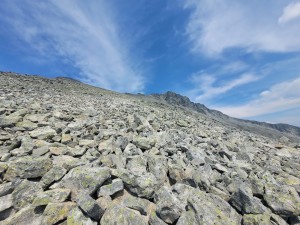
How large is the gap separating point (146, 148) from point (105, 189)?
4.68m

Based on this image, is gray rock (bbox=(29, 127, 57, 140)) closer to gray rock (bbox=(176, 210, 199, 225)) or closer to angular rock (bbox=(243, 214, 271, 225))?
gray rock (bbox=(176, 210, 199, 225))

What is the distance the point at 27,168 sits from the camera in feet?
25.2

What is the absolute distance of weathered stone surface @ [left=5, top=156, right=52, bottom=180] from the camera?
7559 mm

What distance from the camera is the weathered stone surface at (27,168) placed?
7.56 metres

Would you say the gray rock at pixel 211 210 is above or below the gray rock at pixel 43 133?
below

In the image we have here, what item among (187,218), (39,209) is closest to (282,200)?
(187,218)

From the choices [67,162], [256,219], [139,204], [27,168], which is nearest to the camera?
[256,219]

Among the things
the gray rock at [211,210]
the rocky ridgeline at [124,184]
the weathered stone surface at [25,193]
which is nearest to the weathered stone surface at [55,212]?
the rocky ridgeline at [124,184]

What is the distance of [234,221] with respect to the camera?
6570 millimetres

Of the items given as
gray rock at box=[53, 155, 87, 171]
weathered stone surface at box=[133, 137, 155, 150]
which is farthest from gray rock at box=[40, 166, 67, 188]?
weathered stone surface at box=[133, 137, 155, 150]

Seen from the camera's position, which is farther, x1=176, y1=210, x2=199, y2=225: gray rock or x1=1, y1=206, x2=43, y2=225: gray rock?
x1=176, y1=210, x2=199, y2=225: gray rock

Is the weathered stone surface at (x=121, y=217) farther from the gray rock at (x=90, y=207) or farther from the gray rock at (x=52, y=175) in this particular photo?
the gray rock at (x=52, y=175)

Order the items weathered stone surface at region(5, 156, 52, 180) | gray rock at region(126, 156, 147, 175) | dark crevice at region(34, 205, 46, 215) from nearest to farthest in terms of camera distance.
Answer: dark crevice at region(34, 205, 46, 215), weathered stone surface at region(5, 156, 52, 180), gray rock at region(126, 156, 147, 175)

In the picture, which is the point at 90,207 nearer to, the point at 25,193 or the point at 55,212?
the point at 55,212
